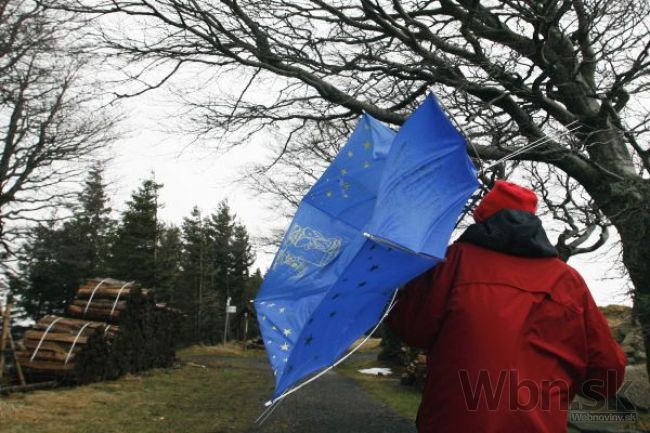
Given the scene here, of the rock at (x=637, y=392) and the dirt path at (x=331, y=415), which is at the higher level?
the rock at (x=637, y=392)

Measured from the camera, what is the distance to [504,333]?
1852 millimetres

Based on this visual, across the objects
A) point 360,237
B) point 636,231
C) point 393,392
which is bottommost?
point 393,392

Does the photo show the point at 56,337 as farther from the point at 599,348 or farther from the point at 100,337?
the point at 599,348

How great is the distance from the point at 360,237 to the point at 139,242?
3458 cm

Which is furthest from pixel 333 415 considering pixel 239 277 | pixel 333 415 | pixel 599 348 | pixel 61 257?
pixel 239 277

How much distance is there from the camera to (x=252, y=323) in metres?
49.9

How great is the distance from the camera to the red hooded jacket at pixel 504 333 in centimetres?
185

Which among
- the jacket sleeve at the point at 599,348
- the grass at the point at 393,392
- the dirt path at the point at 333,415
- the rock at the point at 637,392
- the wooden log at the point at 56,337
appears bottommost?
the grass at the point at 393,392

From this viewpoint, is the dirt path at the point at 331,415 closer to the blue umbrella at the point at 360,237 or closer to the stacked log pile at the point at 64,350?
the stacked log pile at the point at 64,350

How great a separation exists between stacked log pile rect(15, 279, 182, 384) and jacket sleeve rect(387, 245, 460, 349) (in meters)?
10.1

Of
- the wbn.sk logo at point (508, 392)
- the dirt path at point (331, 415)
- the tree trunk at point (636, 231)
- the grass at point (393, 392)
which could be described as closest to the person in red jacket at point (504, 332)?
the wbn.sk logo at point (508, 392)

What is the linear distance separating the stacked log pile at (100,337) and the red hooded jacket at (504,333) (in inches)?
401

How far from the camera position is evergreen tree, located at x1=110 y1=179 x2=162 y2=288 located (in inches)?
1316

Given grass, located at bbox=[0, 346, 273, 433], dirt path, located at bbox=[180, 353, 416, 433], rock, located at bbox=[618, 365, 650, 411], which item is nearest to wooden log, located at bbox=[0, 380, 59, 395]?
grass, located at bbox=[0, 346, 273, 433]
